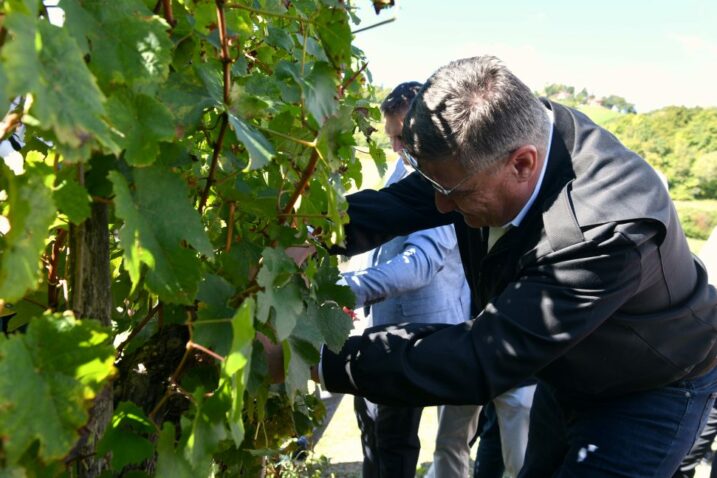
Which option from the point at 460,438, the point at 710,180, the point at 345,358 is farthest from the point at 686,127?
the point at 345,358

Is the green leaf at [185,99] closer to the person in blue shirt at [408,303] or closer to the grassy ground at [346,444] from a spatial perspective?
the person in blue shirt at [408,303]

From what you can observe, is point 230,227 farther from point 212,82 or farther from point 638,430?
point 638,430

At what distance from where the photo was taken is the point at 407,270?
11.5 ft

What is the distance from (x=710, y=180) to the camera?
30859 millimetres

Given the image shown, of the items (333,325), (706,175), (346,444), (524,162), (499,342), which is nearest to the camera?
(333,325)

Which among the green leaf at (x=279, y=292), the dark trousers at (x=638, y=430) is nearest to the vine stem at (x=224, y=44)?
the green leaf at (x=279, y=292)

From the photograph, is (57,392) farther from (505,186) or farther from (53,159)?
(505,186)

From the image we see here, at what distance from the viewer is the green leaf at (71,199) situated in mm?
881

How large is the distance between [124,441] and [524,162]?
1388mm

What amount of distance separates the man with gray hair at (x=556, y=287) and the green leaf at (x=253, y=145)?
2.95 ft

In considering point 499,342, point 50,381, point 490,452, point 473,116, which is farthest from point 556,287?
point 490,452

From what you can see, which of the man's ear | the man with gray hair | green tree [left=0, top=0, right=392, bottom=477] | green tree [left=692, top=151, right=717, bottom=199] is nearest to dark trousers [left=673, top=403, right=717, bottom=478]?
the man with gray hair

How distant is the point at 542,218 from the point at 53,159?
55.5 inches

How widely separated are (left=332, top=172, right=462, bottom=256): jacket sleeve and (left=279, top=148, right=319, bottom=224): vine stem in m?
0.98
